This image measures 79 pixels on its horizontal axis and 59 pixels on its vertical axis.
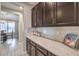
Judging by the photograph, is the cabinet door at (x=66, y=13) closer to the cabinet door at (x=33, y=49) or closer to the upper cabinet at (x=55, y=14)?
the upper cabinet at (x=55, y=14)

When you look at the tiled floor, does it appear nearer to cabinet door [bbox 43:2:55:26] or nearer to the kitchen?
the kitchen

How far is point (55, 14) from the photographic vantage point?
5.96ft

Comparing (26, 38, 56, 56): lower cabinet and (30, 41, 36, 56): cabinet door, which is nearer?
(26, 38, 56, 56): lower cabinet


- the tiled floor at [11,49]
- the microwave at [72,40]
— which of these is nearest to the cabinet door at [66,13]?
the microwave at [72,40]

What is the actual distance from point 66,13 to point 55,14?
10.1 inches

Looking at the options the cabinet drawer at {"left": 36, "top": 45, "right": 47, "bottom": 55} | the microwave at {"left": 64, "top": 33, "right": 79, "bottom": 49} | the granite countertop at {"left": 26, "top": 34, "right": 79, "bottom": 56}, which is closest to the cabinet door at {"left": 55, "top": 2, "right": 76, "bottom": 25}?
the microwave at {"left": 64, "top": 33, "right": 79, "bottom": 49}

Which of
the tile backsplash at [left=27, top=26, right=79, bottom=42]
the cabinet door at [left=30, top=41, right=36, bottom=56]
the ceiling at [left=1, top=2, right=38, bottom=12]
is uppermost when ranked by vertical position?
the ceiling at [left=1, top=2, right=38, bottom=12]

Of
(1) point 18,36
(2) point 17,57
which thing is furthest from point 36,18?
(2) point 17,57

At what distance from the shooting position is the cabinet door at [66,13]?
4.83 feet

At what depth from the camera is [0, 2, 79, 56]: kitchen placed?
156 centimetres

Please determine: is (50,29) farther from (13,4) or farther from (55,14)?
(13,4)

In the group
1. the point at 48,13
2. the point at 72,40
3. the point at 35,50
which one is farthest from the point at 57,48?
the point at 48,13

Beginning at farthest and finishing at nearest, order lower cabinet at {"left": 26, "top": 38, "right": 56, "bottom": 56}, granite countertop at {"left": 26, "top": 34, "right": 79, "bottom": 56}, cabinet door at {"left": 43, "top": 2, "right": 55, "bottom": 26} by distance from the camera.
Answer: cabinet door at {"left": 43, "top": 2, "right": 55, "bottom": 26} < lower cabinet at {"left": 26, "top": 38, "right": 56, "bottom": 56} < granite countertop at {"left": 26, "top": 34, "right": 79, "bottom": 56}

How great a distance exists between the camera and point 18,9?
1.78 metres
